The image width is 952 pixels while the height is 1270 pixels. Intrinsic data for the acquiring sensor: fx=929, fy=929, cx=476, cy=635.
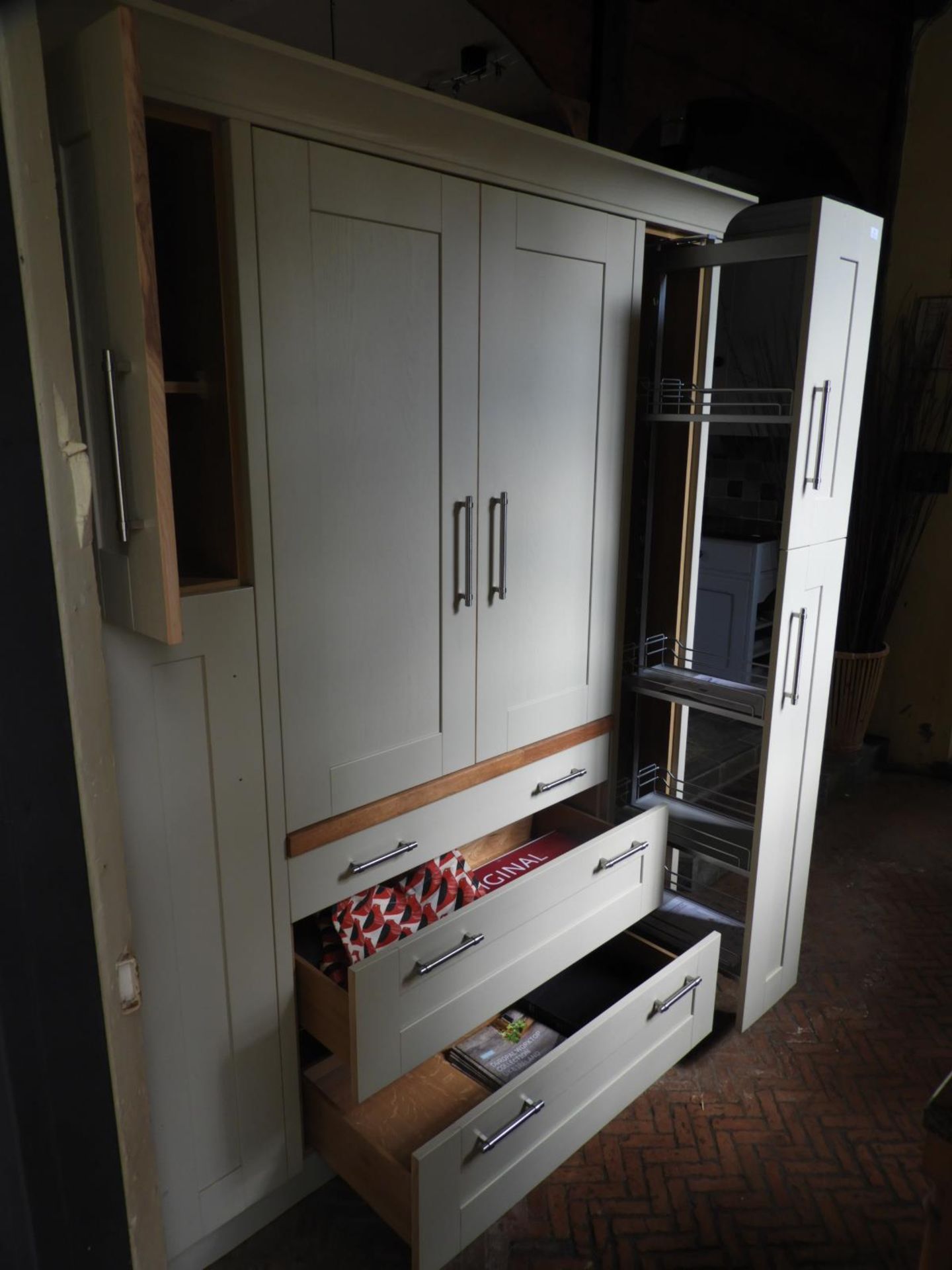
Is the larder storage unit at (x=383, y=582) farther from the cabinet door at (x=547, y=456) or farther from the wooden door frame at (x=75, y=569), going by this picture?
the wooden door frame at (x=75, y=569)

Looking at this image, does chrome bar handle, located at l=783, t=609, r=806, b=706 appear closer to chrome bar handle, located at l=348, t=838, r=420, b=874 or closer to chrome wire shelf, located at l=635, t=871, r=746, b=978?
chrome wire shelf, located at l=635, t=871, r=746, b=978

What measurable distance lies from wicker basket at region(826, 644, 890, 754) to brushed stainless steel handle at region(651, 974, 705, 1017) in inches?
78.8

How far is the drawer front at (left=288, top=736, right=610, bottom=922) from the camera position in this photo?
1801 mm

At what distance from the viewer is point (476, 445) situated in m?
1.88

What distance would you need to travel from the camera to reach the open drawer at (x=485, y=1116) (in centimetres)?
162

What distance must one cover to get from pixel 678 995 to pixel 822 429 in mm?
1301

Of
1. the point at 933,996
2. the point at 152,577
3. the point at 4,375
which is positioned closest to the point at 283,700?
the point at 152,577

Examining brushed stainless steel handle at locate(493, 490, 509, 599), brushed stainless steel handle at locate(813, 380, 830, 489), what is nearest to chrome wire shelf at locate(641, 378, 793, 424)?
brushed stainless steel handle at locate(813, 380, 830, 489)

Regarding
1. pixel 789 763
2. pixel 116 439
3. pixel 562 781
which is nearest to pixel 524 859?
pixel 562 781

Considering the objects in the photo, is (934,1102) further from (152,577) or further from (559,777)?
(559,777)

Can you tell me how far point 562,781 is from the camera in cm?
229

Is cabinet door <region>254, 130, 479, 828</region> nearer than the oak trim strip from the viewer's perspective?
Yes

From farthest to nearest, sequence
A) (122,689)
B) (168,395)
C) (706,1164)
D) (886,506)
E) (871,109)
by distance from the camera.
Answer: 1. (886,506)
2. (871,109)
3. (706,1164)
4. (168,395)
5. (122,689)

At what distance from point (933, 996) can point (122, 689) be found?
2.35m
